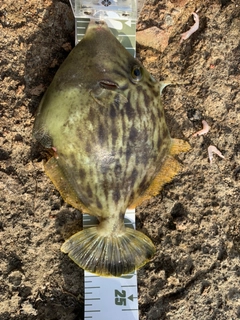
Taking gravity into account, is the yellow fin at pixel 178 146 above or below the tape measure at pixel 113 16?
below

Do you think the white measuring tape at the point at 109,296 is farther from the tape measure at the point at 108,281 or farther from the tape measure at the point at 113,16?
the tape measure at the point at 113,16


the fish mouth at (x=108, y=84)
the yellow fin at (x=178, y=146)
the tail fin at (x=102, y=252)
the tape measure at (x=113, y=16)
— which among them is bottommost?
the tail fin at (x=102, y=252)

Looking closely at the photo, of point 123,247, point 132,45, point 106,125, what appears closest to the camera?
point 106,125

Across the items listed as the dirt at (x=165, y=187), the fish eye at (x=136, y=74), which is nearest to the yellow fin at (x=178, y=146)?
the dirt at (x=165, y=187)

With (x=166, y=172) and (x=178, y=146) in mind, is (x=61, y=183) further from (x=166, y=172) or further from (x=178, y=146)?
(x=178, y=146)

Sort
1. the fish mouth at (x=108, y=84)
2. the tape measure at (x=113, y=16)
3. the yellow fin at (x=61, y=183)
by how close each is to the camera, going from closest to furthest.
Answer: the fish mouth at (x=108, y=84)
the yellow fin at (x=61, y=183)
the tape measure at (x=113, y=16)

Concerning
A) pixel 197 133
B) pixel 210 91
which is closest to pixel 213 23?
pixel 210 91

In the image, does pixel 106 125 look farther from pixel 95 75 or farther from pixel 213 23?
pixel 213 23
